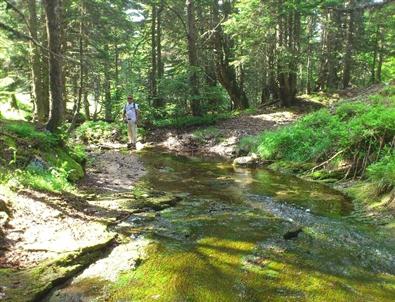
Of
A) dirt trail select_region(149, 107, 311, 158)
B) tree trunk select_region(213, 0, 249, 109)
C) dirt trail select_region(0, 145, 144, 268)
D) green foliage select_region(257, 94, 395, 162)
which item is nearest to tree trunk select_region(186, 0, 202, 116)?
dirt trail select_region(149, 107, 311, 158)

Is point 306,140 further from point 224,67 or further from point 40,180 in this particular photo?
point 224,67

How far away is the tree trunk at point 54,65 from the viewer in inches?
400

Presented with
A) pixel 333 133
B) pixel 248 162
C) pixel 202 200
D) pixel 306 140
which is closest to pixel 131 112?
pixel 248 162

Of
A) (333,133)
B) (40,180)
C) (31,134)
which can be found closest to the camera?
(40,180)

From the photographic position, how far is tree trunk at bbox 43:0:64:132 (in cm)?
1015

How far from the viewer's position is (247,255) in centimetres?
566

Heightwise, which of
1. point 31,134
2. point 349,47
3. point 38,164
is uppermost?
point 349,47

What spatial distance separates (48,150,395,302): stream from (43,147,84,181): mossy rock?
112 inches

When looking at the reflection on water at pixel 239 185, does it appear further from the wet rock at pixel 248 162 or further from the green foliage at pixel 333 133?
the green foliage at pixel 333 133

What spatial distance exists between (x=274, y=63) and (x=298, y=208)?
618 inches

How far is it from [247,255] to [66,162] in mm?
5311

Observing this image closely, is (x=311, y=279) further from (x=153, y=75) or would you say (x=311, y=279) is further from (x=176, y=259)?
(x=153, y=75)

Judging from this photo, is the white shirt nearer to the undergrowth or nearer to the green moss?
the undergrowth

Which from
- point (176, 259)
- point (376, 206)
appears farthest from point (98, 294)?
point (376, 206)
